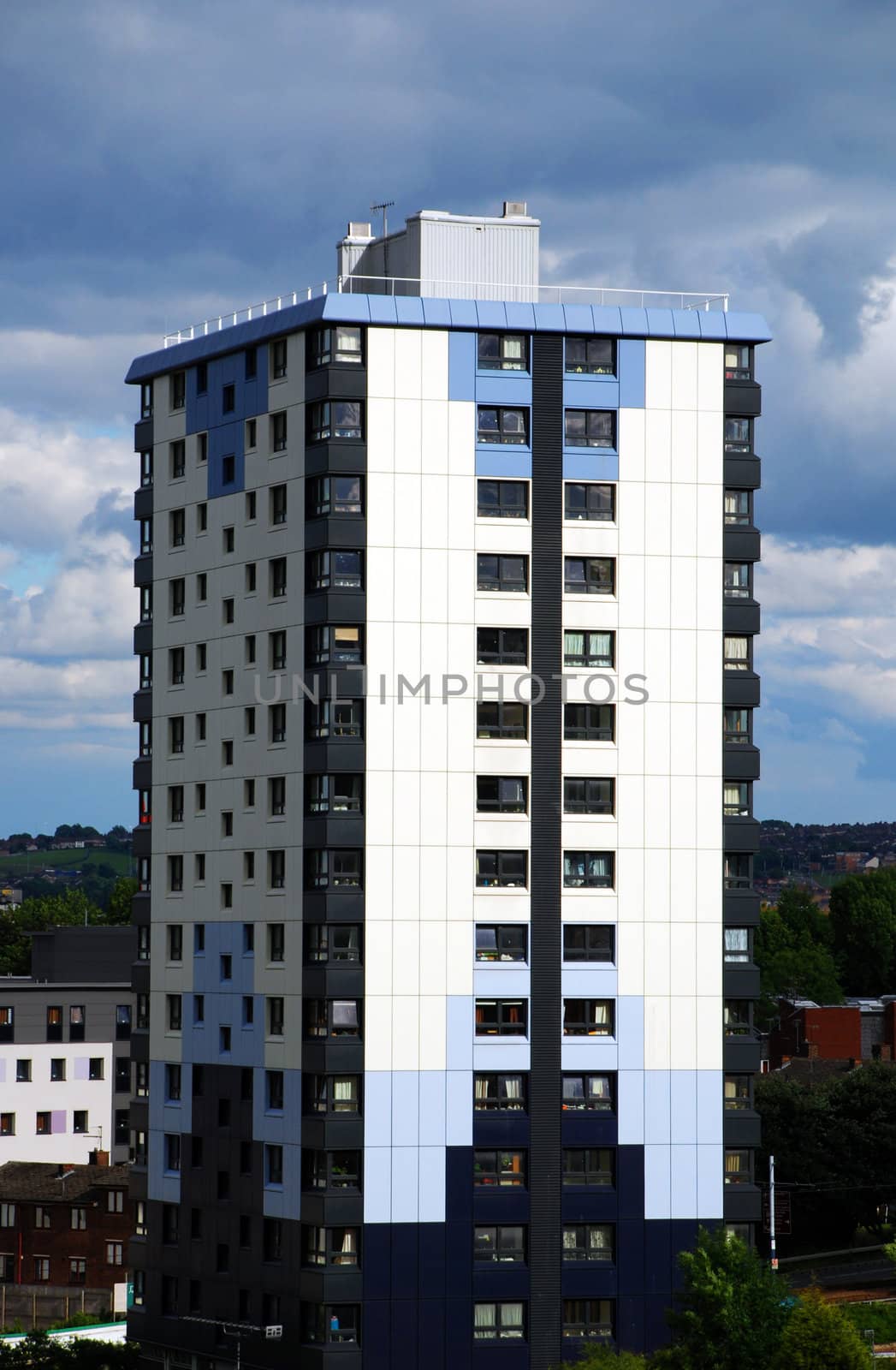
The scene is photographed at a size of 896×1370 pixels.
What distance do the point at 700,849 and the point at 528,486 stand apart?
1737cm

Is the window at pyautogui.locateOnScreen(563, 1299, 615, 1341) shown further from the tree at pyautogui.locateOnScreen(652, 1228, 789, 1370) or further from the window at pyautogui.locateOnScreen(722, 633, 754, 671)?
the window at pyautogui.locateOnScreen(722, 633, 754, 671)

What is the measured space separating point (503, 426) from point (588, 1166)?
3157 cm

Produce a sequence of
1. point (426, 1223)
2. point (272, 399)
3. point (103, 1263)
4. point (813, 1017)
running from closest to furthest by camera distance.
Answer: point (426, 1223) < point (272, 399) < point (103, 1263) < point (813, 1017)

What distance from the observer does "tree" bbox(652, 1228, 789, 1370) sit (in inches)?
3201

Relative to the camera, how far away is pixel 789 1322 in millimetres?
82438

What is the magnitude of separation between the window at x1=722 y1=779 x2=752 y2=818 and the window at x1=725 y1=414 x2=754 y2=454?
14.7 m

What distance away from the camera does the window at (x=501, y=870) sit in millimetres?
90875

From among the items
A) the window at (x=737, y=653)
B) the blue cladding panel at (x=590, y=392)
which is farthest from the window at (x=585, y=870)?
the blue cladding panel at (x=590, y=392)

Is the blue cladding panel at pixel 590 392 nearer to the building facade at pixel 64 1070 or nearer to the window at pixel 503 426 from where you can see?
the window at pixel 503 426

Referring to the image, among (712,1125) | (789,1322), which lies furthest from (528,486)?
(789,1322)

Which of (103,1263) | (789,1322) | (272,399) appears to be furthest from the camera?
(103,1263)

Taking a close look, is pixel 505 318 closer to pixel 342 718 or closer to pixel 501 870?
pixel 342 718

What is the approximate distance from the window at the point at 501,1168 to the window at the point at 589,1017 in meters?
5.53

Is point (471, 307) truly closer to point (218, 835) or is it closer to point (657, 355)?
point (657, 355)
